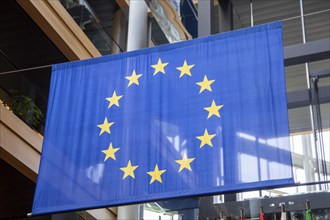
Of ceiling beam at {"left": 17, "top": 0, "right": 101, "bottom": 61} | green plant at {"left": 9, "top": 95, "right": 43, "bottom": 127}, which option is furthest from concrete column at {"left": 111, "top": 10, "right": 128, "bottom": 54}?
green plant at {"left": 9, "top": 95, "right": 43, "bottom": 127}

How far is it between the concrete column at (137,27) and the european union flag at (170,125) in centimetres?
538

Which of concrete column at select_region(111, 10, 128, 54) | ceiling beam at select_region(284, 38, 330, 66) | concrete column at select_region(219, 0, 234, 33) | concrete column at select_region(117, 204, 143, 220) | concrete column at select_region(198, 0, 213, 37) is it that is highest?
concrete column at select_region(111, 10, 128, 54)

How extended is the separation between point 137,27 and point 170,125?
23.2 feet

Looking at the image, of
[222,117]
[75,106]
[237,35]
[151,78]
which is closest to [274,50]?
[237,35]

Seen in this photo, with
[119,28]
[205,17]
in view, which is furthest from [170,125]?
[119,28]

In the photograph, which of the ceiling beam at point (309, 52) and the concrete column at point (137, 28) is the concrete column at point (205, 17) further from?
the concrete column at point (137, 28)

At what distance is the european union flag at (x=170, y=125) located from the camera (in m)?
7.58

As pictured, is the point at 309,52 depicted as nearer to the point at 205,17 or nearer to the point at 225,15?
the point at 205,17

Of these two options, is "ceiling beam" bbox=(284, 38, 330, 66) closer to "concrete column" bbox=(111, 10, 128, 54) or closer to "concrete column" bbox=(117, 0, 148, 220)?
"concrete column" bbox=(117, 0, 148, 220)

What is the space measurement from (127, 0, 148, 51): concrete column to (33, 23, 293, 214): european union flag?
17.7ft

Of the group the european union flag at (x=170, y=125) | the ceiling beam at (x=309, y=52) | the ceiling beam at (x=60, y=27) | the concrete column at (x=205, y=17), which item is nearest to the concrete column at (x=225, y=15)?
the concrete column at (x=205, y=17)

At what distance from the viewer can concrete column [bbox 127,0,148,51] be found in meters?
14.5

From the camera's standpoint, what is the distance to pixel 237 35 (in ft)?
27.9

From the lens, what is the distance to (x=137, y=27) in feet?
48.7
